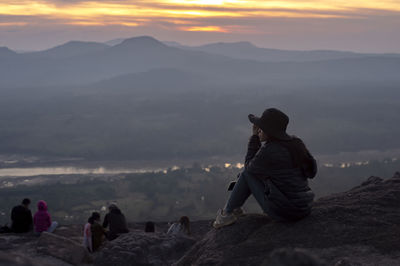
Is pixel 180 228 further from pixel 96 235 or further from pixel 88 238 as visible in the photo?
pixel 88 238

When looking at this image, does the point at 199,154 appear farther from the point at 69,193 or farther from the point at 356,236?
the point at 356,236

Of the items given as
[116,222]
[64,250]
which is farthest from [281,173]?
[116,222]

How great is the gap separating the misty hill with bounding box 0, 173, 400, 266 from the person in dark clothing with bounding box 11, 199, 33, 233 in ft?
10.3

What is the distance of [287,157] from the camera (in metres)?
7.69

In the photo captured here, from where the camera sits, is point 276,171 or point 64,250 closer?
point 276,171

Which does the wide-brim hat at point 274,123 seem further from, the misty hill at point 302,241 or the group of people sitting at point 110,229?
the group of people sitting at point 110,229

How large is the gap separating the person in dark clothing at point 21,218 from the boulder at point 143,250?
14.1ft

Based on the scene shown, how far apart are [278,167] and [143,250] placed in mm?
5172

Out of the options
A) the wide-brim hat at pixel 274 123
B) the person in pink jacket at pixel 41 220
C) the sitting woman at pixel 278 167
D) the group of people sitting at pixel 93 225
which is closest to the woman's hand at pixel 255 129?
the sitting woman at pixel 278 167

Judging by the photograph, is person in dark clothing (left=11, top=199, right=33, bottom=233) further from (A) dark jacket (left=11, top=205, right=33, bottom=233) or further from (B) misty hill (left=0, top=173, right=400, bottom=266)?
(B) misty hill (left=0, top=173, right=400, bottom=266)

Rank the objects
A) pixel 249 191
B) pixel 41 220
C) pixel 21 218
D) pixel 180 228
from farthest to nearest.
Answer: pixel 21 218 → pixel 41 220 → pixel 180 228 → pixel 249 191

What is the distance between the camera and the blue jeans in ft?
26.4

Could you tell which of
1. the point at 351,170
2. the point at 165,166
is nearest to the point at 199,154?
the point at 165,166

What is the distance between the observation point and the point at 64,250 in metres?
11.7
